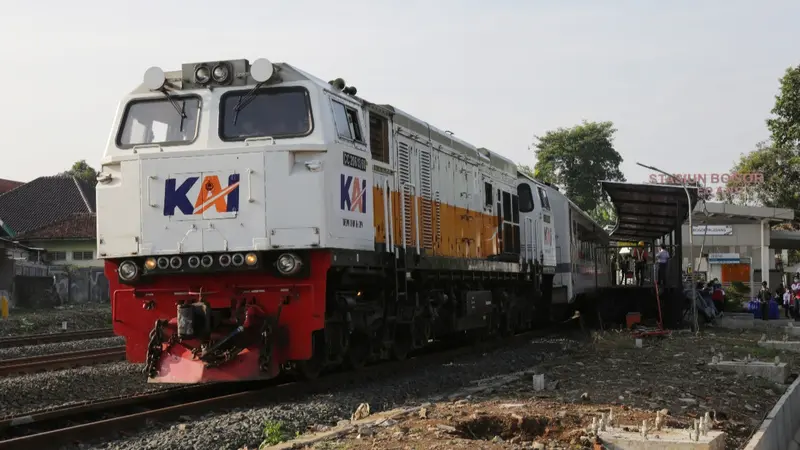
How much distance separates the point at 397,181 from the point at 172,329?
3836 millimetres

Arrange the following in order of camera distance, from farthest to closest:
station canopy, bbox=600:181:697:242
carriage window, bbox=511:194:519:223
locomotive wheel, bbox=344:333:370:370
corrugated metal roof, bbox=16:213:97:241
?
1. corrugated metal roof, bbox=16:213:97:241
2. station canopy, bbox=600:181:697:242
3. carriage window, bbox=511:194:519:223
4. locomotive wheel, bbox=344:333:370:370

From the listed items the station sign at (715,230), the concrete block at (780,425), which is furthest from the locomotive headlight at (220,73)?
the station sign at (715,230)

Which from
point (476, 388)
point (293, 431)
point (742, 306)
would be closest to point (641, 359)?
point (476, 388)

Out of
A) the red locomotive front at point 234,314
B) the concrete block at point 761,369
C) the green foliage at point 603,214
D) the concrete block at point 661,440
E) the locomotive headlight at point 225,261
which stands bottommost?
the concrete block at point 761,369

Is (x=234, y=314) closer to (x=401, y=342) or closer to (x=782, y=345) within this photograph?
(x=401, y=342)

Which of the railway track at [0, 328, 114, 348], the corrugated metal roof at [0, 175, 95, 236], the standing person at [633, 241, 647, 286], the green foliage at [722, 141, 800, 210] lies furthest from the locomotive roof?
the corrugated metal roof at [0, 175, 95, 236]

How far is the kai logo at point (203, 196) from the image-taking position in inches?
368

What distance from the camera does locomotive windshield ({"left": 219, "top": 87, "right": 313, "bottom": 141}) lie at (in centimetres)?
963

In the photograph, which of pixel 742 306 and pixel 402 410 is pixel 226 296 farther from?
pixel 742 306

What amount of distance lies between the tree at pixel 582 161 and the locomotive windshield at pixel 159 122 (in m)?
57.4

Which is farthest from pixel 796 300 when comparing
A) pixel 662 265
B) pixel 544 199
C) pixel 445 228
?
pixel 445 228

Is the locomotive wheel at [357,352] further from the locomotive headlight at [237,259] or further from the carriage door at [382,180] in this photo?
the locomotive headlight at [237,259]

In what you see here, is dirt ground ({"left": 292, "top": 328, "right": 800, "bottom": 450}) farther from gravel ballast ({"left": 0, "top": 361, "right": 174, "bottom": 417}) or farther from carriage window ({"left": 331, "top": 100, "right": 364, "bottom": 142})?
gravel ballast ({"left": 0, "top": 361, "right": 174, "bottom": 417})

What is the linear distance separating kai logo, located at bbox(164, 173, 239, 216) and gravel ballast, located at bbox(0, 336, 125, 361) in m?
7.49
